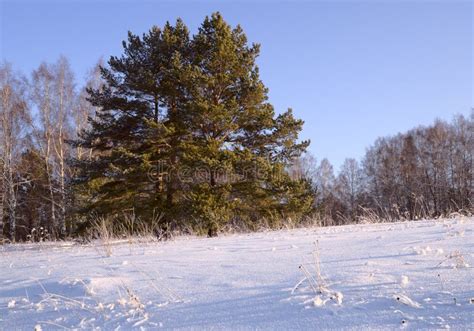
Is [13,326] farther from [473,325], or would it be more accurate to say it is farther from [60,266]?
[473,325]

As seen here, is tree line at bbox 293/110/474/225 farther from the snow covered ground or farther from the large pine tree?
the snow covered ground

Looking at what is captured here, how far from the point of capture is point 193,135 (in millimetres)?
12219

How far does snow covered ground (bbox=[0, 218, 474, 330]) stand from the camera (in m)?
1.74

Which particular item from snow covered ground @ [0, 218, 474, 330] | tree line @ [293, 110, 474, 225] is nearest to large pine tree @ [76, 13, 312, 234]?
snow covered ground @ [0, 218, 474, 330]

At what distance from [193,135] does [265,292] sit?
10.3 meters

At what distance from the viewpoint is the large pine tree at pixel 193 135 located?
10984 millimetres

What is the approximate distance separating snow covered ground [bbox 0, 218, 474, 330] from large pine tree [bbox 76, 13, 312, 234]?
7290 mm

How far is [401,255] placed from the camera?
9.64 ft

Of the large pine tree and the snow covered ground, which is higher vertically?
the large pine tree

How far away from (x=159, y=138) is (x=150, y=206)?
2.37 metres

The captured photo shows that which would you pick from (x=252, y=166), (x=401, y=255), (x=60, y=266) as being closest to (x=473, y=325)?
(x=401, y=255)

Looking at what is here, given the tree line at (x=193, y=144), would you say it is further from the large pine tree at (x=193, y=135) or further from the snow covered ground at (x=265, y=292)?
the snow covered ground at (x=265, y=292)

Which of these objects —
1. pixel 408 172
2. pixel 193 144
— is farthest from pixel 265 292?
pixel 408 172

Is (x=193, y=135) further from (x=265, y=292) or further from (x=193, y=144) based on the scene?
(x=265, y=292)
